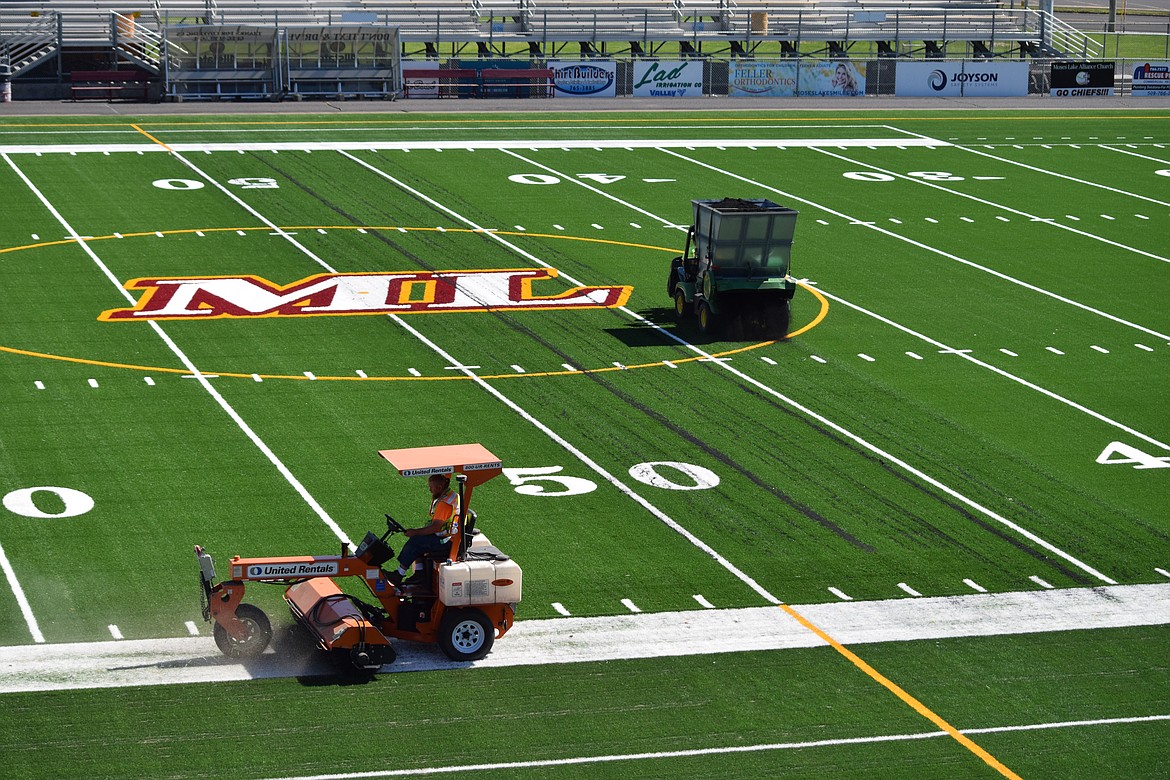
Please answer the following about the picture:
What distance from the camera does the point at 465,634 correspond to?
1764 cm

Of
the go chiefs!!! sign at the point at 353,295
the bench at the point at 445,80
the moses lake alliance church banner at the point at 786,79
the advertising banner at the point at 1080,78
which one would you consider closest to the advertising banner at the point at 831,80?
the moses lake alliance church banner at the point at 786,79

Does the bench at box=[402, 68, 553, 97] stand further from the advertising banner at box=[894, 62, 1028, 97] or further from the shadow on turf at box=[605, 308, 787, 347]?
the shadow on turf at box=[605, 308, 787, 347]

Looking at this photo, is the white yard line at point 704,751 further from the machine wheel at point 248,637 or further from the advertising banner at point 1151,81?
the advertising banner at point 1151,81

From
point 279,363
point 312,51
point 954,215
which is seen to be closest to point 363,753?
point 279,363

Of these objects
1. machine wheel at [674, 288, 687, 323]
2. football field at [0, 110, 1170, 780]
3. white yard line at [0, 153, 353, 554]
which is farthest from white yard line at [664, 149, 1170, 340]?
white yard line at [0, 153, 353, 554]

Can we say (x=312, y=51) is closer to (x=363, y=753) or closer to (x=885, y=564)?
(x=885, y=564)

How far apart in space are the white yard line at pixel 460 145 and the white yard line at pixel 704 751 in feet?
120

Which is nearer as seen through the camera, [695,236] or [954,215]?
[695,236]

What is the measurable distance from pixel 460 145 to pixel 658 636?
35.5 metres

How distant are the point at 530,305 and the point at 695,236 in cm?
363

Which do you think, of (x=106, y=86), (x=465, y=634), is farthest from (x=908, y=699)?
(x=106, y=86)

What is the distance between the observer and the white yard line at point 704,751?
49.9 ft

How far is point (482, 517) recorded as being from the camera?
72.7ft

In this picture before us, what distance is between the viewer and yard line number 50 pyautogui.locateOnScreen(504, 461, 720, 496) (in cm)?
2342
